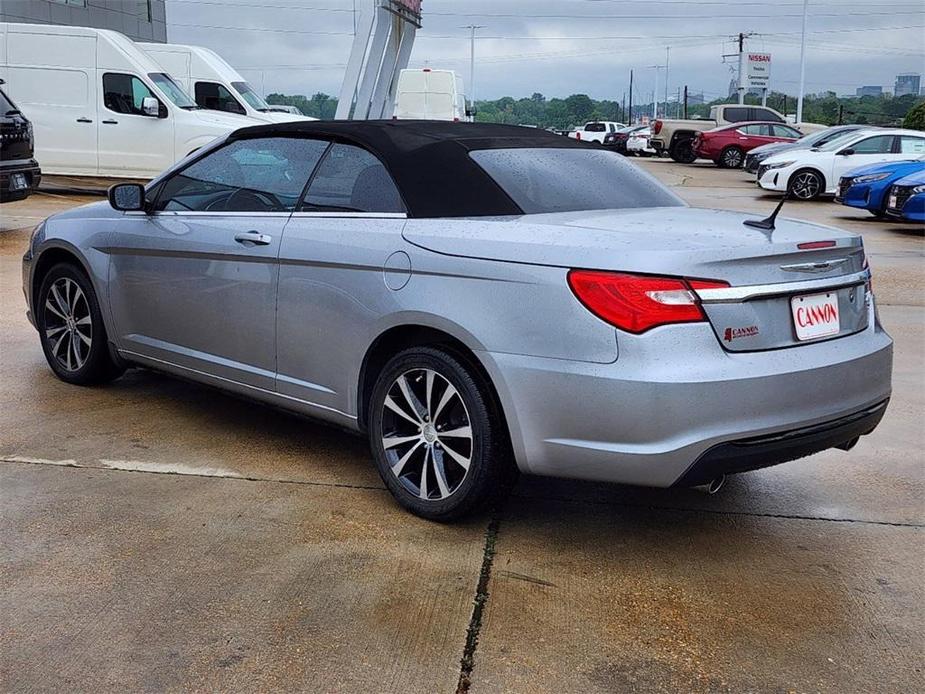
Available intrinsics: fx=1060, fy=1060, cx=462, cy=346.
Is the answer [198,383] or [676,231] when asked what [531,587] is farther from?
→ [198,383]

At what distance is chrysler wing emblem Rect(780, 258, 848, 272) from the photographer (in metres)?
3.57

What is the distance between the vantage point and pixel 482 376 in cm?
376

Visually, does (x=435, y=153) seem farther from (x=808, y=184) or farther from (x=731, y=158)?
(x=731, y=158)

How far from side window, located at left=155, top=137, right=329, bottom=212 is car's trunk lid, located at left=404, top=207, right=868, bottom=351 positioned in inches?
32.2

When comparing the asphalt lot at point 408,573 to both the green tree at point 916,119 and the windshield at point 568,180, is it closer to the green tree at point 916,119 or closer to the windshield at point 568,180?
the windshield at point 568,180

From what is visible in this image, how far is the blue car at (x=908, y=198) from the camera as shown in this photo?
14.0 m

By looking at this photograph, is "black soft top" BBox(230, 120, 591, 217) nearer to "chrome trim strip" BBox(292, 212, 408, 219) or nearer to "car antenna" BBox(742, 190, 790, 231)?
"chrome trim strip" BBox(292, 212, 408, 219)

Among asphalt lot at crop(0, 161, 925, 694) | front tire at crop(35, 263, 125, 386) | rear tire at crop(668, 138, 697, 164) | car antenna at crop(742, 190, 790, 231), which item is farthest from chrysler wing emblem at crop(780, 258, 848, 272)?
rear tire at crop(668, 138, 697, 164)

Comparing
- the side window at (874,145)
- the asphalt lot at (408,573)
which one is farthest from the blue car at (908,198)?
the asphalt lot at (408,573)

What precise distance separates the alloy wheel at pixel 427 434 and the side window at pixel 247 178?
42.2 inches

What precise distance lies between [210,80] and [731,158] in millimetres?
17510

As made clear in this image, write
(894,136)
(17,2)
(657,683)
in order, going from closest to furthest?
(657,683) < (894,136) < (17,2)

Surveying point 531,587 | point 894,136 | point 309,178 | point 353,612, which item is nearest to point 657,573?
point 531,587

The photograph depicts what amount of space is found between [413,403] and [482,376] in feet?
1.15
